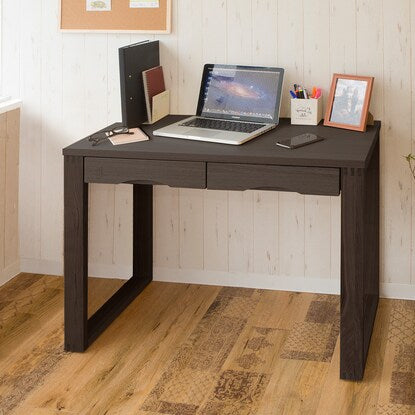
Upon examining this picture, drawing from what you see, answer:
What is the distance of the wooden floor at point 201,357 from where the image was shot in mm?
2699

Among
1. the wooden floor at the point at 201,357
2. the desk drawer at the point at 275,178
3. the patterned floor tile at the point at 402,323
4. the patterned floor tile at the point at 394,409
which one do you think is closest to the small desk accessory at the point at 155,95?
the desk drawer at the point at 275,178

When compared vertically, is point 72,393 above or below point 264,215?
below

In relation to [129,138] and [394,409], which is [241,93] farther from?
[394,409]

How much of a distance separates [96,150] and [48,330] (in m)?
0.75

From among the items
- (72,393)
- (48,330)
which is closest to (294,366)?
(72,393)

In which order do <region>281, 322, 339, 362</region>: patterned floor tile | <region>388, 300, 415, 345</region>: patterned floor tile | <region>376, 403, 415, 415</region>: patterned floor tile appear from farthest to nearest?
<region>388, 300, 415, 345</region>: patterned floor tile → <region>281, 322, 339, 362</region>: patterned floor tile → <region>376, 403, 415, 415</region>: patterned floor tile

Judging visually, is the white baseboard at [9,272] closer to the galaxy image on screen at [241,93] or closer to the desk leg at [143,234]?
the desk leg at [143,234]

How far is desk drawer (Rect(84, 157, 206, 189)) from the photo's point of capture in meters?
2.90

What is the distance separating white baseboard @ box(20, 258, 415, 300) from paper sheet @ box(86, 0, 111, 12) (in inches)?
42.7

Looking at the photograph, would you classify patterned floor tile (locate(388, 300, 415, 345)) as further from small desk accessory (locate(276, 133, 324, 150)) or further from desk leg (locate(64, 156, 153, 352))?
desk leg (locate(64, 156, 153, 352))

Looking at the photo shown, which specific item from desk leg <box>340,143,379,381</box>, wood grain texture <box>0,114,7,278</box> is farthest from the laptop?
wood grain texture <box>0,114,7,278</box>

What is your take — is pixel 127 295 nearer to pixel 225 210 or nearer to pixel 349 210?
pixel 225 210

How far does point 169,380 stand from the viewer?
2844mm

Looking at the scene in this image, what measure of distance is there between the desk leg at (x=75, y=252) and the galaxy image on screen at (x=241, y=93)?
0.72 metres
